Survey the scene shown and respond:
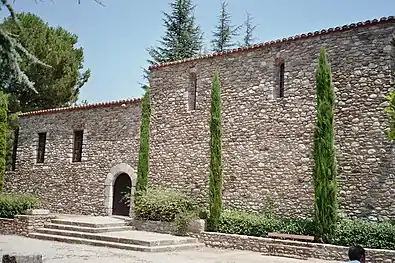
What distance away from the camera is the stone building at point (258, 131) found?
12000 millimetres

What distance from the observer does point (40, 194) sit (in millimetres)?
19375

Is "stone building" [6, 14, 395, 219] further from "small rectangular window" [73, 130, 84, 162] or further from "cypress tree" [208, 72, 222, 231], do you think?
"cypress tree" [208, 72, 222, 231]

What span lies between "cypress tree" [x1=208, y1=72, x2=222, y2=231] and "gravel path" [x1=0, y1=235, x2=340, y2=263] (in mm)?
1123

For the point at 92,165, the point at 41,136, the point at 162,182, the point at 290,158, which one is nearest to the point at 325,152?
the point at 290,158

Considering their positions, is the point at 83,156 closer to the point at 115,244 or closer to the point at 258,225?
the point at 115,244

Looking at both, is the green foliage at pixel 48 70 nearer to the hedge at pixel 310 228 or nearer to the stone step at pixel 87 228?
the stone step at pixel 87 228

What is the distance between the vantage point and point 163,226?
1427 cm

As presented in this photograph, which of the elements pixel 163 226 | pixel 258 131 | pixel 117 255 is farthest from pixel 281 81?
pixel 117 255

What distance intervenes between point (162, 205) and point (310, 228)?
15.1 ft

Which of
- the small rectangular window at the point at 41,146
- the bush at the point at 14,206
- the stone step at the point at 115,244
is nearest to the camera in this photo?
the stone step at the point at 115,244

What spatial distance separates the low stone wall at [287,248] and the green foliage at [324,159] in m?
0.53

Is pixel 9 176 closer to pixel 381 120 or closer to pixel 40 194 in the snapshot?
pixel 40 194

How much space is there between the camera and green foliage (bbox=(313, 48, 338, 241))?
37.9ft

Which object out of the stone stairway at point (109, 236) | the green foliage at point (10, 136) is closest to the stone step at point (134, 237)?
the stone stairway at point (109, 236)
